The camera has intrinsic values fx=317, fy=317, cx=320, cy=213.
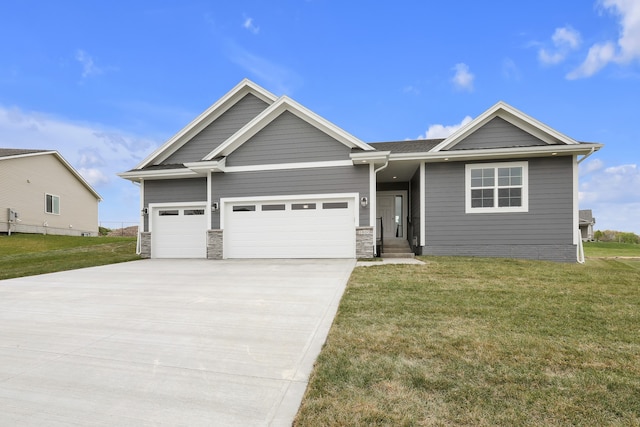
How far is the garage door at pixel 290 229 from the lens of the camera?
1062 cm

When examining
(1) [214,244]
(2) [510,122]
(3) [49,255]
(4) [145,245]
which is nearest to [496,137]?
(2) [510,122]

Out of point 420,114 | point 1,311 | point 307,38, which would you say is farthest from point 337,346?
point 420,114

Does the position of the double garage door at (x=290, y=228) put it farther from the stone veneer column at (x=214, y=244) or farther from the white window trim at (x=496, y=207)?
the white window trim at (x=496, y=207)

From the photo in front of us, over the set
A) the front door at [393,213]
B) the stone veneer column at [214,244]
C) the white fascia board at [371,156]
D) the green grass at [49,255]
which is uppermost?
the white fascia board at [371,156]

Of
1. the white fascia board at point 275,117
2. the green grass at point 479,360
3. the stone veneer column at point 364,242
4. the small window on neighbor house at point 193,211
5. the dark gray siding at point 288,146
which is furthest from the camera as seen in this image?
the small window on neighbor house at point 193,211

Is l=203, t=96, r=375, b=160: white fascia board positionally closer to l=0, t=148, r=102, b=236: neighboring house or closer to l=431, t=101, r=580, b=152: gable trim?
l=431, t=101, r=580, b=152: gable trim

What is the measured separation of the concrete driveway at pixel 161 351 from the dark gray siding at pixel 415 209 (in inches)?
247

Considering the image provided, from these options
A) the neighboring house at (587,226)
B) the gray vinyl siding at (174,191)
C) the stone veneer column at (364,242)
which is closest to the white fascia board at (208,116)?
the gray vinyl siding at (174,191)

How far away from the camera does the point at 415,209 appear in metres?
12.4

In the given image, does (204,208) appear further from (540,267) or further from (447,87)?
(447,87)

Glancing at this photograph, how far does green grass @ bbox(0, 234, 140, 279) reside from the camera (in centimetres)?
980

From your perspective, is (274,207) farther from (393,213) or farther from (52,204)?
(52,204)

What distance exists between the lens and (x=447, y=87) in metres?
16.4

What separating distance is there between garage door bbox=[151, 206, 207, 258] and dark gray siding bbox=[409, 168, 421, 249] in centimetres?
807
